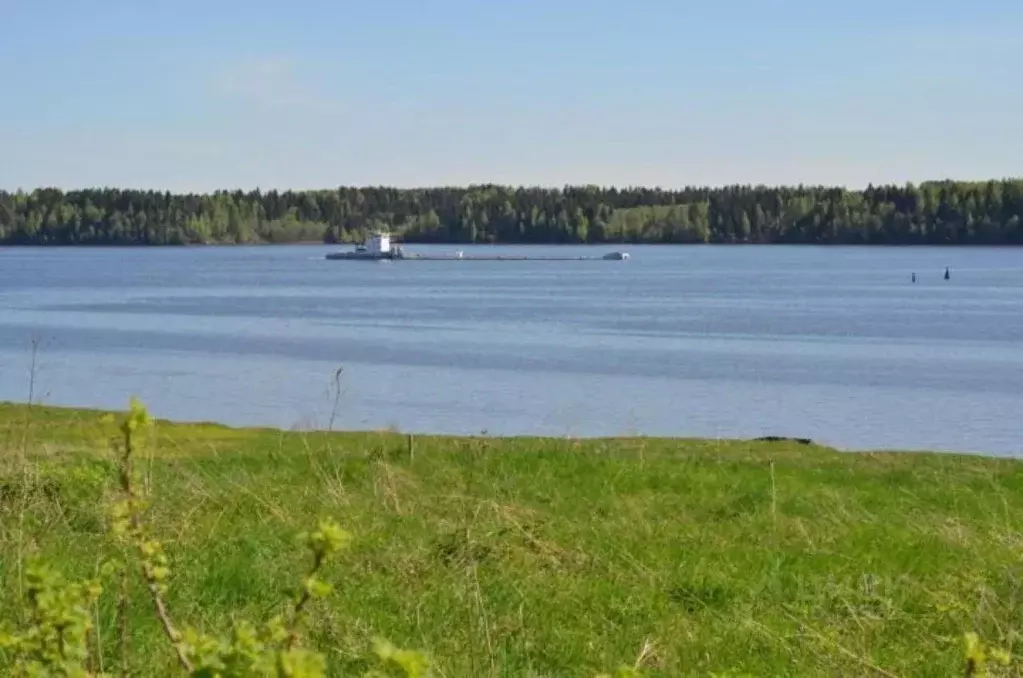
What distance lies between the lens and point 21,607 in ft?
20.0

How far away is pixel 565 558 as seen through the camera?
9.76m

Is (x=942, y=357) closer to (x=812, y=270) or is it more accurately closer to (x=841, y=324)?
(x=841, y=324)

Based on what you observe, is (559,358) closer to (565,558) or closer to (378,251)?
(565,558)

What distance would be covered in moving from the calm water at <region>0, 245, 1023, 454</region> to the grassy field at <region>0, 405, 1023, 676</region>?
→ 1569 cm

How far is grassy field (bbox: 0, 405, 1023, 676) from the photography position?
7.66 metres

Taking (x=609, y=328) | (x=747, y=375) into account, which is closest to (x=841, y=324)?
(x=609, y=328)

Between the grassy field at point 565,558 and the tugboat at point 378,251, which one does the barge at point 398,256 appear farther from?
the grassy field at point 565,558

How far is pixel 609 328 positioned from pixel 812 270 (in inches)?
3400

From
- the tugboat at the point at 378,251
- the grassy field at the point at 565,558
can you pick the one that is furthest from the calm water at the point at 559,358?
the tugboat at the point at 378,251

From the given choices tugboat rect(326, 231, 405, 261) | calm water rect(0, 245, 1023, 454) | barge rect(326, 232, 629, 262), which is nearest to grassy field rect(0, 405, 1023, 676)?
calm water rect(0, 245, 1023, 454)

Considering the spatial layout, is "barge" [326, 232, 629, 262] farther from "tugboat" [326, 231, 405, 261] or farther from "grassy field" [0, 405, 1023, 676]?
"grassy field" [0, 405, 1023, 676]

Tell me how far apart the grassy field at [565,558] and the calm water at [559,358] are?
15.7 meters

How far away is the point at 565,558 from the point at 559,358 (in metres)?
39.6

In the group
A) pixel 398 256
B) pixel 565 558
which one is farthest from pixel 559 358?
pixel 398 256
